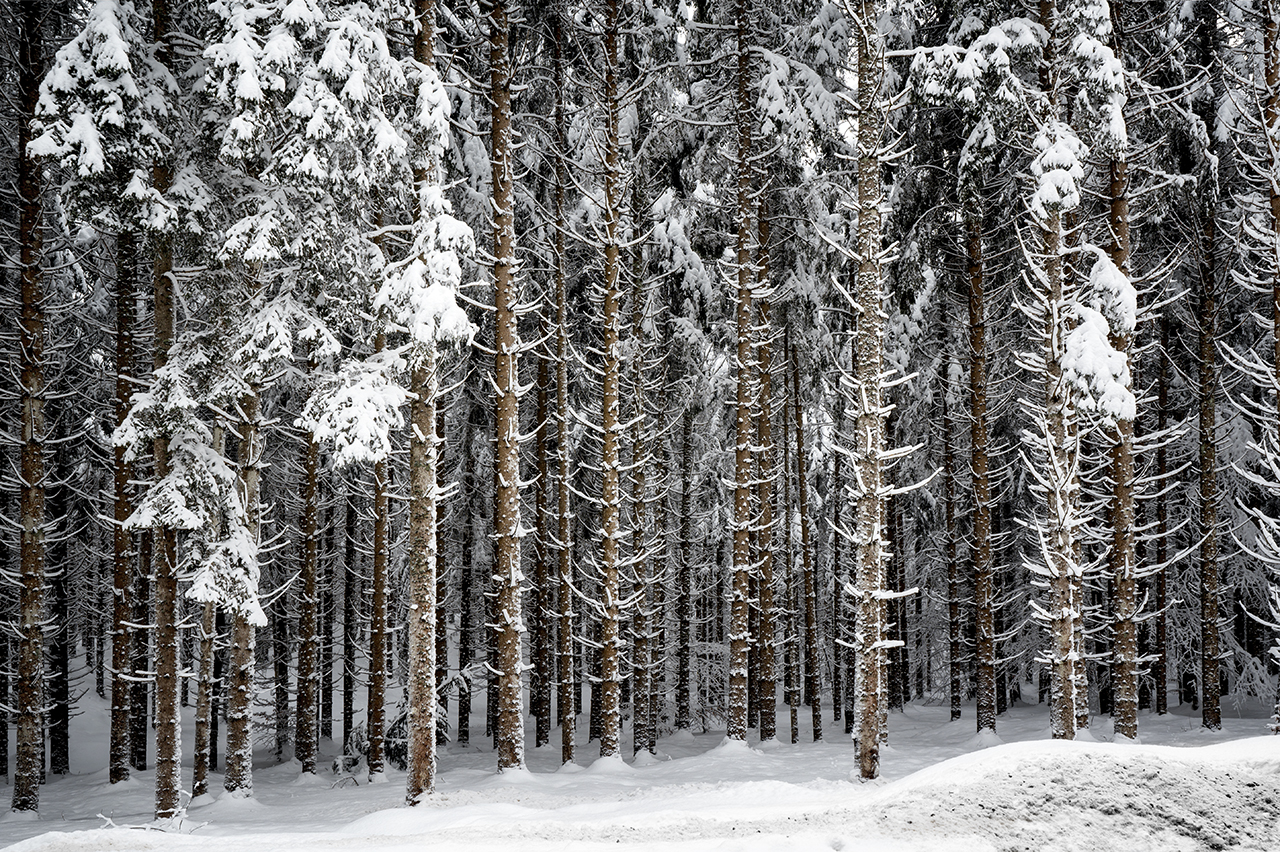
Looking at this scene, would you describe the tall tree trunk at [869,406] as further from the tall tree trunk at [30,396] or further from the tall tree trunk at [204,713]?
the tall tree trunk at [30,396]

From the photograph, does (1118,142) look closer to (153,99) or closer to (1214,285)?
(1214,285)

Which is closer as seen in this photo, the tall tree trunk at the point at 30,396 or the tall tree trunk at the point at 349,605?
the tall tree trunk at the point at 30,396

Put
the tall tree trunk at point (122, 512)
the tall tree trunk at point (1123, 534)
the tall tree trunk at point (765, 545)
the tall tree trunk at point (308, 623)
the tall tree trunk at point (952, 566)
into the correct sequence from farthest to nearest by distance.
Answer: the tall tree trunk at point (952, 566)
the tall tree trunk at point (765, 545)
the tall tree trunk at point (308, 623)
the tall tree trunk at point (122, 512)
the tall tree trunk at point (1123, 534)

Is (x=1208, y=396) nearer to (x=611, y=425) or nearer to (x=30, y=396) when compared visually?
(x=611, y=425)

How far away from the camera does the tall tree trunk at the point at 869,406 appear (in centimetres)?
991

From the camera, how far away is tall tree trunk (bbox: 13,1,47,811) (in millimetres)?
13742

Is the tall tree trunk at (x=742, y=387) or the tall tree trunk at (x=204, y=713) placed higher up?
the tall tree trunk at (x=742, y=387)

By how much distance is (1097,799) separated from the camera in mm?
6277

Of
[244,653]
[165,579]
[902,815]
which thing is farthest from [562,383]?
[902,815]

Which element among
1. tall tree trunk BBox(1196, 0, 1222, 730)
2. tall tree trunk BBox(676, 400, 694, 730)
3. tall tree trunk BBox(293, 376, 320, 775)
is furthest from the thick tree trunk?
tall tree trunk BBox(1196, 0, 1222, 730)

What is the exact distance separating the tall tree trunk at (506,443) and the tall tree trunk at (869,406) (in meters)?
5.05

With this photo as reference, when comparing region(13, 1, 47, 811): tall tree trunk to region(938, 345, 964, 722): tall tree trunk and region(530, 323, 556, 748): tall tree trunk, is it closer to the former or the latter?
region(530, 323, 556, 748): tall tree trunk

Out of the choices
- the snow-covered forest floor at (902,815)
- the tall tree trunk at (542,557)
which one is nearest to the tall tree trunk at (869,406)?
the snow-covered forest floor at (902,815)

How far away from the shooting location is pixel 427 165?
1139 cm
